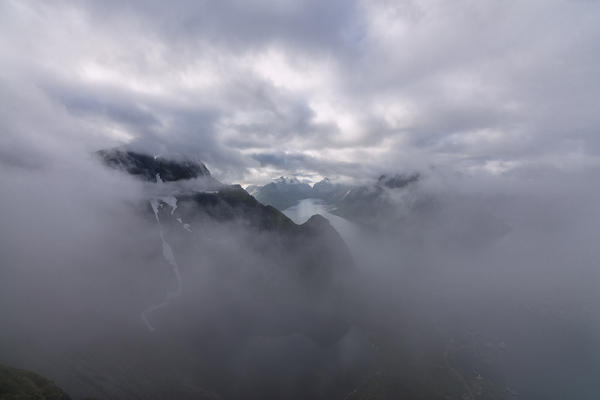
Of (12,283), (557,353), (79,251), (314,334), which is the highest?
(79,251)

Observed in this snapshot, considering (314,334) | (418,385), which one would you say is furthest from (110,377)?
(418,385)

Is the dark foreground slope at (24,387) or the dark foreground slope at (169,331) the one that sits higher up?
the dark foreground slope at (24,387)

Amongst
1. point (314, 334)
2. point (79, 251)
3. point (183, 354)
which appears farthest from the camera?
point (79, 251)

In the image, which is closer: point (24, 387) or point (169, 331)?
point (24, 387)

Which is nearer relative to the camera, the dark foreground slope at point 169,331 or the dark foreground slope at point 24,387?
the dark foreground slope at point 24,387

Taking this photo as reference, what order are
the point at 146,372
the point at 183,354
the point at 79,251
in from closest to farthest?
the point at 146,372
the point at 183,354
the point at 79,251

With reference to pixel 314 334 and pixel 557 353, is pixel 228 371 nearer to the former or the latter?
pixel 314 334

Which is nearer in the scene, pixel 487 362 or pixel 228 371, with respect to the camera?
pixel 228 371

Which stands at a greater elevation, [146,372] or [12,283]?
[12,283]

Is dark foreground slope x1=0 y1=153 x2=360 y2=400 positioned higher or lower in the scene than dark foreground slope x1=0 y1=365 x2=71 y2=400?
lower

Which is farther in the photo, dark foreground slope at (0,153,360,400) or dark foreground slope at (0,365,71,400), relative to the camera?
dark foreground slope at (0,153,360,400)

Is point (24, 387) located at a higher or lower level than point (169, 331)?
higher
